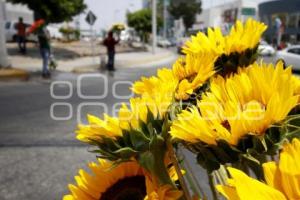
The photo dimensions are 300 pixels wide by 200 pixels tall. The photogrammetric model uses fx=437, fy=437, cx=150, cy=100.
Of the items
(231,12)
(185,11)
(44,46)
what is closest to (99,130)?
(44,46)

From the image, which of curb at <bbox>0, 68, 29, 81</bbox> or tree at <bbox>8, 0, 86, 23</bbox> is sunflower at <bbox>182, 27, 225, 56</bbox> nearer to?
curb at <bbox>0, 68, 29, 81</bbox>

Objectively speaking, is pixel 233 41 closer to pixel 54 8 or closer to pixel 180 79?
pixel 180 79

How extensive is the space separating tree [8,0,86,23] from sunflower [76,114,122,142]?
18775 mm

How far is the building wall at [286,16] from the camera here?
4369 cm

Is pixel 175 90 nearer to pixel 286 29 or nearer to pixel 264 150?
pixel 264 150

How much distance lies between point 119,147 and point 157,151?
0.05 meters

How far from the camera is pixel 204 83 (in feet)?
2.49

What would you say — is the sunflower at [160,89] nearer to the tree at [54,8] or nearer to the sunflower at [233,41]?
the sunflower at [233,41]

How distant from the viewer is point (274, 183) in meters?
0.40

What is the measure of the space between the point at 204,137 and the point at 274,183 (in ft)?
0.43

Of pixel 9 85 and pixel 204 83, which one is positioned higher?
pixel 204 83

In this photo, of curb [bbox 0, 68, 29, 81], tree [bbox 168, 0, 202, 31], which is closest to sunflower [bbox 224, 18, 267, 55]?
curb [bbox 0, 68, 29, 81]

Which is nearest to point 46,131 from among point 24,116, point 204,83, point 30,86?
point 24,116

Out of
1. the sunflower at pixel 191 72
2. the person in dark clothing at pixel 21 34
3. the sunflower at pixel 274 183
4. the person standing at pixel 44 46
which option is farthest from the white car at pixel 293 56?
the sunflower at pixel 274 183
